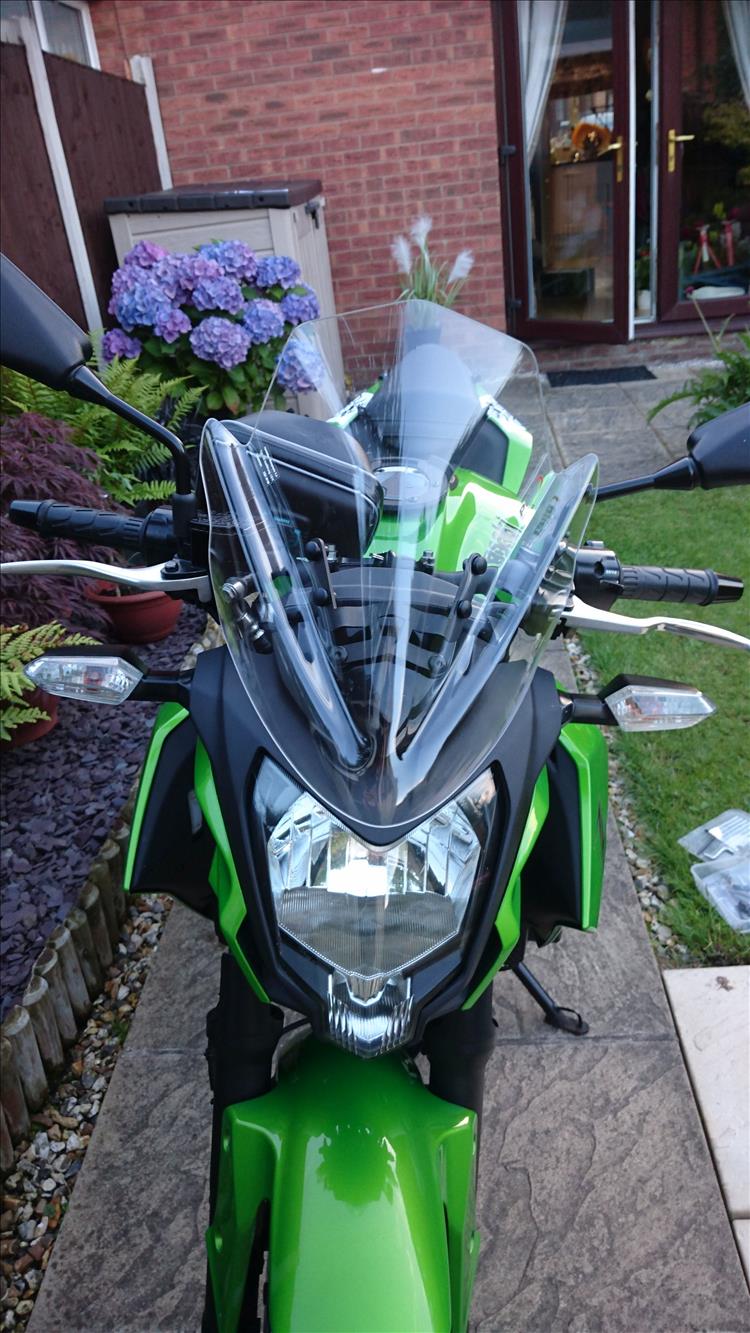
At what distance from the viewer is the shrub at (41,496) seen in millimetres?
2824

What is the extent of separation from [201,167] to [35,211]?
7.96 feet

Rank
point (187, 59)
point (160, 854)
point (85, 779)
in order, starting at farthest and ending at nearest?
point (187, 59) < point (85, 779) < point (160, 854)

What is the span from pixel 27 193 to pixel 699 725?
437cm

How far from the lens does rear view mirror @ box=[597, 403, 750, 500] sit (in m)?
1.22

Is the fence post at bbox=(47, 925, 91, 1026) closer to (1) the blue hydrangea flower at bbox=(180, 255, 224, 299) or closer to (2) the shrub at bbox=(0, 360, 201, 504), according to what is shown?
(2) the shrub at bbox=(0, 360, 201, 504)

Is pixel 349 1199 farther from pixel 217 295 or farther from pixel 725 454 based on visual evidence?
pixel 217 295

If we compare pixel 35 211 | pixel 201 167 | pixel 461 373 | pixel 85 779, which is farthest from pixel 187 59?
pixel 461 373

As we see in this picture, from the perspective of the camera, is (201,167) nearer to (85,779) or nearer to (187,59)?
(187,59)

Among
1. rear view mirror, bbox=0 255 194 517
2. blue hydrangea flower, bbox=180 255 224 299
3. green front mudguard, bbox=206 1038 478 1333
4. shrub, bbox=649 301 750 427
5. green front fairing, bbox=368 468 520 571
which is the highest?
rear view mirror, bbox=0 255 194 517

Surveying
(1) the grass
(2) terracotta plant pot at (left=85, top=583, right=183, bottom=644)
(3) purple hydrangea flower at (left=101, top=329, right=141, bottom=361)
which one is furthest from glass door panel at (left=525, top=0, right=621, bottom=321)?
(2) terracotta plant pot at (left=85, top=583, right=183, bottom=644)

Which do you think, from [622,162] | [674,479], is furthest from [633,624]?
[622,162]

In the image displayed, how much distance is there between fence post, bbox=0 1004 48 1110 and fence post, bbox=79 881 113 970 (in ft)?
0.98

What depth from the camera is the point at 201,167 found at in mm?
7172

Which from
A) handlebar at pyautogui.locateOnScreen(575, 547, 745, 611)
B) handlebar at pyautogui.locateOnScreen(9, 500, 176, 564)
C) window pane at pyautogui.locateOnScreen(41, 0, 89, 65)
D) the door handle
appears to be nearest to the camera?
handlebar at pyautogui.locateOnScreen(575, 547, 745, 611)
